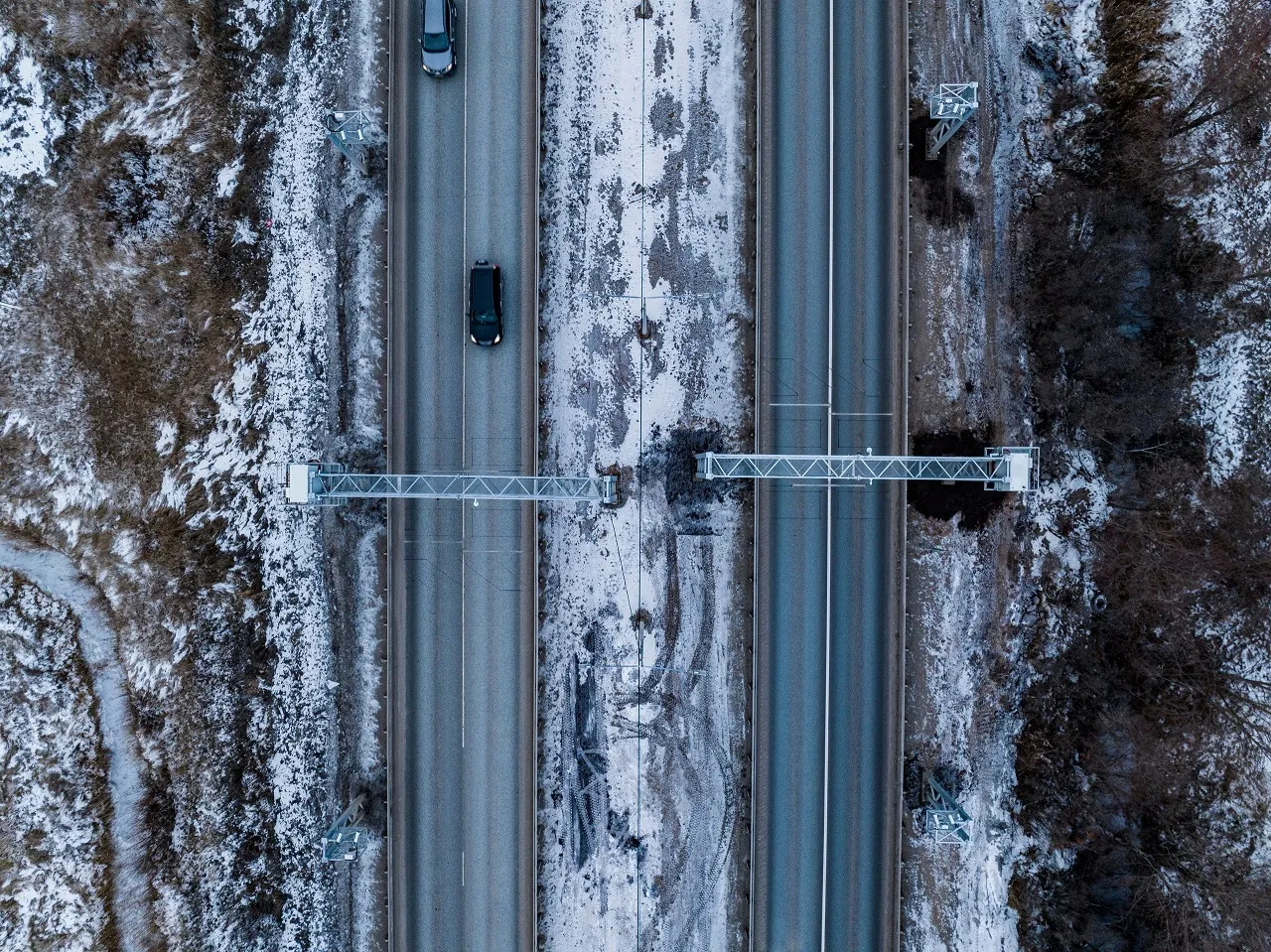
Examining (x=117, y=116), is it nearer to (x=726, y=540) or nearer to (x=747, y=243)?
(x=747, y=243)

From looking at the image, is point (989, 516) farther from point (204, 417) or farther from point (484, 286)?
point (204, 417)

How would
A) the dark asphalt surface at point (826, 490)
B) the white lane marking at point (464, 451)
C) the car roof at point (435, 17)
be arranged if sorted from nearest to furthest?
the car roof at point (435, 17)
the dark asphalt surface at point (826, 490)
the white lane marking at point (464, 451)

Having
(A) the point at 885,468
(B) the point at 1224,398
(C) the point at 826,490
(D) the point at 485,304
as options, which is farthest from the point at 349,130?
(B) the point at 1224,398

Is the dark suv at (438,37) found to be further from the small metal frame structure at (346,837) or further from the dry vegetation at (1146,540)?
the small metal frame structure at (346,837)

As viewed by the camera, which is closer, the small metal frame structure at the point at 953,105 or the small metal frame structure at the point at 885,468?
the small metal frame structure at the point at 885,468

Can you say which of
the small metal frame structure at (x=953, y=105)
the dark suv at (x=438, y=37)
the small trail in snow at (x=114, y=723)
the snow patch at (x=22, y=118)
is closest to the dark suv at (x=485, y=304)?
the dark suv at (x=438, y=37)

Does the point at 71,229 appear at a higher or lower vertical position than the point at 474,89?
lower

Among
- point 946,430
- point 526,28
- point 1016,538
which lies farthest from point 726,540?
point 526,28

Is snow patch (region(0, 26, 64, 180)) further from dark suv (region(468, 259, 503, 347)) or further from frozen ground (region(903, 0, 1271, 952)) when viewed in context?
frozen ground (region(903, 0, 1271, 952))
